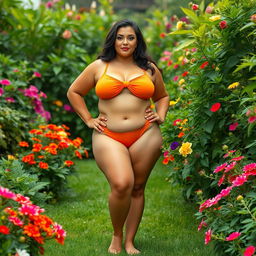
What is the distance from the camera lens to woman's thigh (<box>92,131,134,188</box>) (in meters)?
4.09

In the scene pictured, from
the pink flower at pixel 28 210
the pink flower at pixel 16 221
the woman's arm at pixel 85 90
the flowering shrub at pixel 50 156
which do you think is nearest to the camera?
the pink flower at pixel 16 221

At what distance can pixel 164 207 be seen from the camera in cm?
589

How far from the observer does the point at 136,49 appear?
14.3 ft

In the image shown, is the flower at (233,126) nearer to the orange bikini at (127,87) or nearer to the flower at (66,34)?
the orange bikini at (127,87)

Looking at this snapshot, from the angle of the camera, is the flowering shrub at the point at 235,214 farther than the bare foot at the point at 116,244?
No

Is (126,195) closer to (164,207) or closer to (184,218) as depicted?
(184,218)

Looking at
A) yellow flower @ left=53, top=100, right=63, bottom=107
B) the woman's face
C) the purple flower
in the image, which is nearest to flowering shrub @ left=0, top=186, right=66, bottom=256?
the woman's face

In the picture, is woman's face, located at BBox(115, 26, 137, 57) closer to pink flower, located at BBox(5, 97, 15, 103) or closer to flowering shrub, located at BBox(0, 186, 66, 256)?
flowering shrub, located at BBox(0, 186, 66, 256)

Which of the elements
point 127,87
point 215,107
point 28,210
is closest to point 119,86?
point 127,87

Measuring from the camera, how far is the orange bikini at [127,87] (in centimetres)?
418

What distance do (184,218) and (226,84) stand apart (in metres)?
1.63

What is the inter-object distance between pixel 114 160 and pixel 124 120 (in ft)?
1.01

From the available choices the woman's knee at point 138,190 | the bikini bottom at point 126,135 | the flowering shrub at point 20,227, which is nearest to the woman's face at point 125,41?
the bikini bottom at point 126,135

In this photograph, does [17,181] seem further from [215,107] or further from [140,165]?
[215,107]
